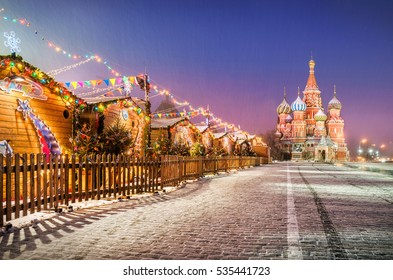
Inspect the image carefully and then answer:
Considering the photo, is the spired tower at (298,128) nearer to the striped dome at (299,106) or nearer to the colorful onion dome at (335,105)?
the striped dome at (299,106)

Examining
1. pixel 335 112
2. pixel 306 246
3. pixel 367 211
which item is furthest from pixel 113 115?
pixel 335 112

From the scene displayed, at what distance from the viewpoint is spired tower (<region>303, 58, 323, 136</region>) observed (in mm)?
136625

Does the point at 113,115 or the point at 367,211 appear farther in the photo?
the point at 113,115

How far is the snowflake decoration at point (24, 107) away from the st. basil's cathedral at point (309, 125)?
121251 mm

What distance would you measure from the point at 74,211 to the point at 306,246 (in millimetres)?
6199

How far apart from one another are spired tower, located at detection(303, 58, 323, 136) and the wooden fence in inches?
4737

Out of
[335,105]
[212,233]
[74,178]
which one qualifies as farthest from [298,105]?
[212,233]

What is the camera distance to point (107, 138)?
1580 cm

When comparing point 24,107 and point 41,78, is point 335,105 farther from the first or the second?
point 24,107

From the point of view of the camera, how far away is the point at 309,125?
5404 inches

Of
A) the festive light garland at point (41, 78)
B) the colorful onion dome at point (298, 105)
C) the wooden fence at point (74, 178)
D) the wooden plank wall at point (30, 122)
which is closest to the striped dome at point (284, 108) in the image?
the colorful onion dome at point (298, 105)

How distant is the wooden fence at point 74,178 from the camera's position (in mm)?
7894

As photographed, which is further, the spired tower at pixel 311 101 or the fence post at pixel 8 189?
the spired tower at pixel 311 101

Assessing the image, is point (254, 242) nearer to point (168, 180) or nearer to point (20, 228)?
point (20, 228)
